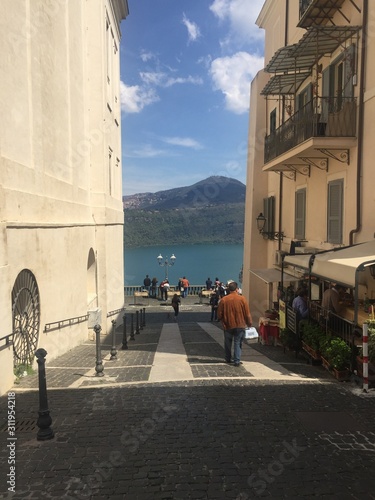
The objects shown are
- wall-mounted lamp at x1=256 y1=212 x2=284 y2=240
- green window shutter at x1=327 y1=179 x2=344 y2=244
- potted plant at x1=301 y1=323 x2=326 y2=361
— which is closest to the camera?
potted plant at x1=301 y1=323 x2=326 y2=361

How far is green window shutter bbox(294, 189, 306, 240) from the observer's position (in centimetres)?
1370

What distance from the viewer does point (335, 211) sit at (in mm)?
11055

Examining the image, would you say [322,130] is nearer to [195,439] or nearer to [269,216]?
[269,216]

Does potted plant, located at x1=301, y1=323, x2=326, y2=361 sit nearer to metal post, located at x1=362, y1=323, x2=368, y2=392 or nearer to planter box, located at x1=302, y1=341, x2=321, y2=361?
planter box, located at x1=302, y1=341, x2=321, y2=361

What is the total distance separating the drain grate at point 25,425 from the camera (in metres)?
4.83

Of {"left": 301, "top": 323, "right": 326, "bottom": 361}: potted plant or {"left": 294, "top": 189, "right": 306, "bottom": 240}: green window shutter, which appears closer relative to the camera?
{"left": 301, "top": 323, "right": 326, "bottom": 361}: potted plant

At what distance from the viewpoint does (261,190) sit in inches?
731

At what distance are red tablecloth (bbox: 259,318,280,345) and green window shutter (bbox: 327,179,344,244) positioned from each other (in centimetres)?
278

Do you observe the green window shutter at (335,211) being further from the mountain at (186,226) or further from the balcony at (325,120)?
the mountain at (186,226)

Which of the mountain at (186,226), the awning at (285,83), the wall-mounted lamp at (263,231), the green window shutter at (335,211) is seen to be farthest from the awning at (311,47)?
the mountain at (186,226)

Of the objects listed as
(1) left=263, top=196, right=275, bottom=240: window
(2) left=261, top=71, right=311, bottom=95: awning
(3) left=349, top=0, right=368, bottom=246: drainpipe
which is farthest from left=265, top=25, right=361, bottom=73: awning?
(1) left=263, top=196, right=275, bottom=240: window

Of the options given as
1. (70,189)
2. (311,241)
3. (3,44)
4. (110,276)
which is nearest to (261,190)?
(311,241)

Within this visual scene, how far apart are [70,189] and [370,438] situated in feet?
33.7

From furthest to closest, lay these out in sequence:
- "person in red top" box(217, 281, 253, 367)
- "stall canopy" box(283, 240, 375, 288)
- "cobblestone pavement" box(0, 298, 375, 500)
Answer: "person in red top" box(217, 281, 253, 367) → "stall canopy" box(283, 240, 375, 288) → "cobblestone pavement" box(0, 298, 375, 500)
